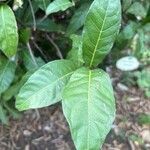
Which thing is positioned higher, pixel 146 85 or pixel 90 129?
pixel 90 129

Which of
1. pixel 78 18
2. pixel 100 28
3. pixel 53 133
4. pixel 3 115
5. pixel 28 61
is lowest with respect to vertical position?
pixel 53 133

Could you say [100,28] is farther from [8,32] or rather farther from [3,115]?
[3,115]

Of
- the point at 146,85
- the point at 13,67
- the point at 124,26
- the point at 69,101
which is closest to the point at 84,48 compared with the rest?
the point at 69,101

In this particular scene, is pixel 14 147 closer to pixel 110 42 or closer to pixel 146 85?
pixel 146 85

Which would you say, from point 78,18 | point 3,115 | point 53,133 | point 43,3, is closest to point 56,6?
point 43,3

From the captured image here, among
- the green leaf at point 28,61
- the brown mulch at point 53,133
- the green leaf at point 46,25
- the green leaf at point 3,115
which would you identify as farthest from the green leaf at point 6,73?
the brown mulch at point 53,133

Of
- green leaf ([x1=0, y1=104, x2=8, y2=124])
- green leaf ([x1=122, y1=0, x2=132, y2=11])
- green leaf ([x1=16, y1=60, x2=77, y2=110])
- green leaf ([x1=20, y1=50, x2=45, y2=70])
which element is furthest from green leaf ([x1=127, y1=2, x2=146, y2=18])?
green leaf ([x1=0, y1=104, x2=8, y2=124])

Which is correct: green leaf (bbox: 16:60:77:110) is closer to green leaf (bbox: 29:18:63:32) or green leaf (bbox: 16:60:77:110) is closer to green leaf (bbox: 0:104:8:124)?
green leaf (bbox: 29:18:63:32)
